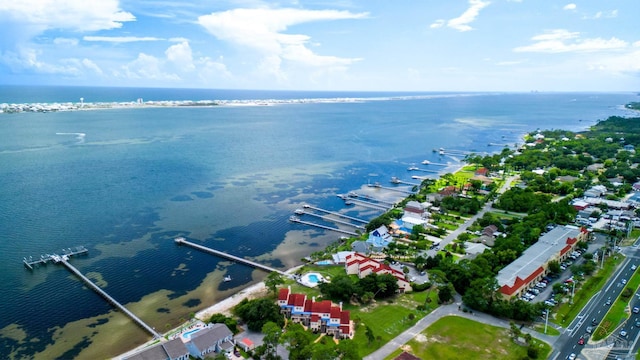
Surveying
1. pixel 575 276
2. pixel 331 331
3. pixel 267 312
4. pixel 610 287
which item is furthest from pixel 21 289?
pixel 610 287

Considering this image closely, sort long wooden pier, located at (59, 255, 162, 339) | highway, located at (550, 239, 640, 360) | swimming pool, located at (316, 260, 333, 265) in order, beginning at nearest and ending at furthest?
highway, located at (550, 239, 640, 360)
long wooden pier, located at (59, 255, 162, 339)
swimming pool, located at (316, 260, 333, 265)

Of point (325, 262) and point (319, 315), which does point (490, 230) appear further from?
point (319, 315)

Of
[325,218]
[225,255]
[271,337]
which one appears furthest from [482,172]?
[271,337]

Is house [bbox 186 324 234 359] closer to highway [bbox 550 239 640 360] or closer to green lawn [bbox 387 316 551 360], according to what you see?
green lawn [bbox 387 316 551 360]

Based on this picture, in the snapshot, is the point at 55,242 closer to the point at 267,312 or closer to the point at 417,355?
the point at 267,312

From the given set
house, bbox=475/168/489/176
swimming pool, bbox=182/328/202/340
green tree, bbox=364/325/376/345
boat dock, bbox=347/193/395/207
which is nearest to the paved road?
green tree, bbox=364/325/376/345

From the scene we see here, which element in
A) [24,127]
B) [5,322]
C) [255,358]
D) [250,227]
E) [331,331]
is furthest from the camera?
[24,127]
